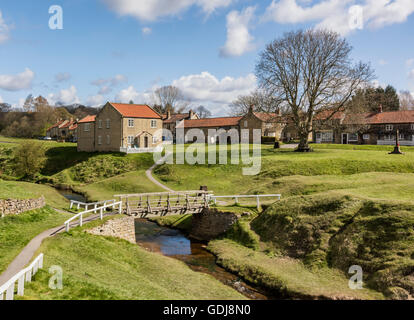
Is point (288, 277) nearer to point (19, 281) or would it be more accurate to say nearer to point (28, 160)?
point (19, 281)

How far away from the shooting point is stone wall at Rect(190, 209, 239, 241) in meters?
26.0

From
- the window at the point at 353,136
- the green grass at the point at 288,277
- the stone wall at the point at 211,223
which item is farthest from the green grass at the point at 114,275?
the window at the point at 353,136

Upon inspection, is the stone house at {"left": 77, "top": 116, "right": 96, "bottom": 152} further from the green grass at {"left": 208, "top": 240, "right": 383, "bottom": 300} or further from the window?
the window

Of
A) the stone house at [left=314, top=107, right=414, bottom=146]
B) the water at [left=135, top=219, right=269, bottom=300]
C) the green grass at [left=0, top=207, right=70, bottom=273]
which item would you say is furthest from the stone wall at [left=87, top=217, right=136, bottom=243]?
the stone house at [left=314, top=107, right=414, bottom=146]

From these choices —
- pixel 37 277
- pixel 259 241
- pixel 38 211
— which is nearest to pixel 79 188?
pixel 38 211

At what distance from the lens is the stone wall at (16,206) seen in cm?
2083

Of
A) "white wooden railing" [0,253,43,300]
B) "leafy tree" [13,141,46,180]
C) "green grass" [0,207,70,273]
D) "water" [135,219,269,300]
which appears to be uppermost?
"leafy tree" [13,141,46,180]

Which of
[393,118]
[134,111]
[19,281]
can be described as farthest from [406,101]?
[19,281]

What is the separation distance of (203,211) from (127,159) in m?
29.4

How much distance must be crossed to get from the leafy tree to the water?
30661mm

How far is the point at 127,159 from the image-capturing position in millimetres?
53656

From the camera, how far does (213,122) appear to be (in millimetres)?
80562

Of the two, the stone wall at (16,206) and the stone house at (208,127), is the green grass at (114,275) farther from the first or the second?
the stone house at (208,127)
